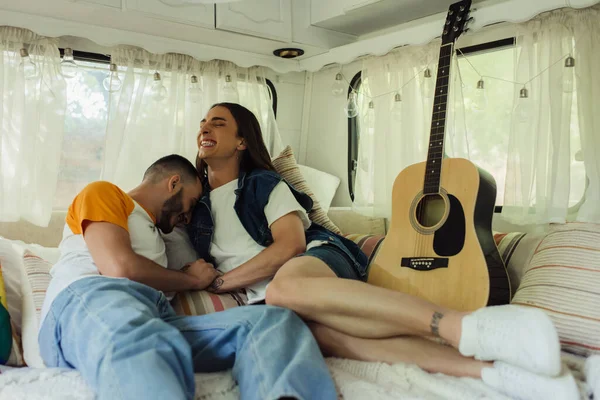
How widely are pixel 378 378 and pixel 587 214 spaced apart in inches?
51.7

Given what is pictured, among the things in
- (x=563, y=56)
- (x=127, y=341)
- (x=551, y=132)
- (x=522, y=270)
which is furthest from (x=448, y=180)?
(x=127, y=341)

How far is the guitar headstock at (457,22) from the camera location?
7.32 feet

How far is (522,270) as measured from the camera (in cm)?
201

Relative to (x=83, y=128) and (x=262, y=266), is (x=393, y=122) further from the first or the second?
(x=83, y=128)

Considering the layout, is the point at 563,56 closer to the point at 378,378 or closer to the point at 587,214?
the point at 587,214

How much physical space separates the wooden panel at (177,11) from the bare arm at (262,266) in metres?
1.20

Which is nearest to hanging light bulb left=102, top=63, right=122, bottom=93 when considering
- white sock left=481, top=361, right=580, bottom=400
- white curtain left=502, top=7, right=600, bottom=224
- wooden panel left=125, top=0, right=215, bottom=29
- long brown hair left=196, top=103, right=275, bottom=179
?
wooden panel left=125, top=0, right=215, bottom=29

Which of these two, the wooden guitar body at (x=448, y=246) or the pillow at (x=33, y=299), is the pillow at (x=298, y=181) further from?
the pillow at (x=33, y=299)

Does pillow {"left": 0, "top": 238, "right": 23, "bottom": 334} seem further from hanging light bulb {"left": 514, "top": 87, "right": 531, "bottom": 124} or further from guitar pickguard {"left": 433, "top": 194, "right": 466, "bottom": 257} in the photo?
hanging light bulb {"left": 514, "top": 87, "right": 531, "bottom": 124}

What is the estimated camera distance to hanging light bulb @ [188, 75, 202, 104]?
9.55ft

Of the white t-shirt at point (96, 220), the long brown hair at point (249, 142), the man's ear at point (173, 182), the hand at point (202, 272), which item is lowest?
the hand at point (202, 272)

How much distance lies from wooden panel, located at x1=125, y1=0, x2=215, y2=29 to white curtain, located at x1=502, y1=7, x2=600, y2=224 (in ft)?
4.82

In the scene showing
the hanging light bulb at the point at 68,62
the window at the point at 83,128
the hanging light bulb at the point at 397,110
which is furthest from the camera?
the hanging light bulb at the point at 397,110

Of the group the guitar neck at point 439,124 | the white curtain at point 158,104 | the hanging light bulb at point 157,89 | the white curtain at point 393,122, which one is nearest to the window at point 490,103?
the white curtain at point 393,122
